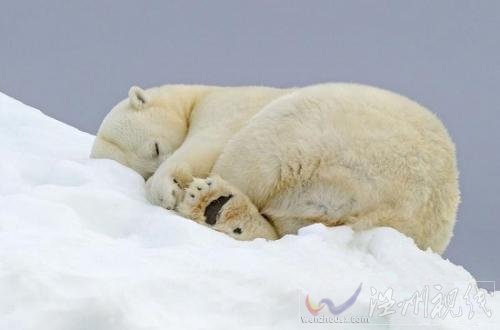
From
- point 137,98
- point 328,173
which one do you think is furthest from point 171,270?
point 137,98

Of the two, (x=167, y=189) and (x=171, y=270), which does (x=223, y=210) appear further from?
(x=171, y=270)

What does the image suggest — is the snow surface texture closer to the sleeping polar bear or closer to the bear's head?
the sleeping polar bear

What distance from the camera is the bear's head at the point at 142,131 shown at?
23.6ft

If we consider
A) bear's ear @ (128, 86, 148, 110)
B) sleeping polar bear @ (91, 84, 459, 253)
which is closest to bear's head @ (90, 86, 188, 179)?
bear's ear @ (128, 86, 148, 110)

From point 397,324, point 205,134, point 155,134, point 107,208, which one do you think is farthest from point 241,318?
point 155,134

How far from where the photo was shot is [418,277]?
4.78 meters

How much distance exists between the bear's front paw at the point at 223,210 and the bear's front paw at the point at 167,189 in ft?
0.53

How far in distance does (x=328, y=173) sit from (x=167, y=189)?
1.12m

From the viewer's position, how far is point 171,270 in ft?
13.6

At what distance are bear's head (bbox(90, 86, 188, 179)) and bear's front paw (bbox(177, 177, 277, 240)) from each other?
5.31 ft

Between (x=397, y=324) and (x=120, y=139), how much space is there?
3.91 meters

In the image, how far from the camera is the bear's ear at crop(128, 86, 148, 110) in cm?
745

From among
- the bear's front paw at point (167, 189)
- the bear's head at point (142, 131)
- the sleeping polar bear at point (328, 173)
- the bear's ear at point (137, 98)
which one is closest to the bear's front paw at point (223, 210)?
the sleeping polar bear at point (328, 173)

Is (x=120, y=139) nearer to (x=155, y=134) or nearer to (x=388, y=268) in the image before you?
(x=155, y=134)
